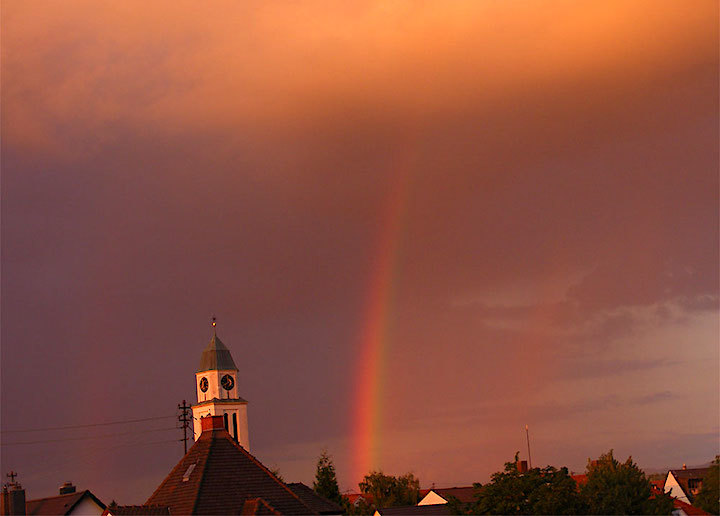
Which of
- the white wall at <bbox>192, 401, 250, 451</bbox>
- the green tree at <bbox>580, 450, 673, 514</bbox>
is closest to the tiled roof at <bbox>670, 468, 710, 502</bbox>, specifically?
the white wall at <bbox>192, 401, 250, 451</bbox>

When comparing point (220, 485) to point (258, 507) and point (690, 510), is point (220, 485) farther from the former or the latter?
point (690, 510)

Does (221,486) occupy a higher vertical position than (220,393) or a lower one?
lower

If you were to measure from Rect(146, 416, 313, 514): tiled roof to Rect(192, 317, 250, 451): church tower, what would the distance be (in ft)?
279

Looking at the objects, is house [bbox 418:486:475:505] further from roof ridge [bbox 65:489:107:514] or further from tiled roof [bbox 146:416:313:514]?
tiled roof [bbox 146:416:313:514]

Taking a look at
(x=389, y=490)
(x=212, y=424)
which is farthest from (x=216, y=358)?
(x=212, y=424)

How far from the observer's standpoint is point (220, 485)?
2173 inches

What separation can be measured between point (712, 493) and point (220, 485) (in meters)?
67.9

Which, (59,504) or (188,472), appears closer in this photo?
(188,472)

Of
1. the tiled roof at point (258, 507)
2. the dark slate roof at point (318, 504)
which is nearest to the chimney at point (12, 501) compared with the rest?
the dark slate roof at point (318, 504)

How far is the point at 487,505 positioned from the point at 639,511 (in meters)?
15.1

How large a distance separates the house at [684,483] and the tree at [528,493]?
313 feet

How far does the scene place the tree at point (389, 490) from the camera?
12538cm

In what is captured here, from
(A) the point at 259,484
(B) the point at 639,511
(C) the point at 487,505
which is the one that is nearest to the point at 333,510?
(A) the point at 259,484

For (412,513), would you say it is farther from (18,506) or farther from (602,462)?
(18,506)
